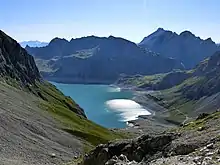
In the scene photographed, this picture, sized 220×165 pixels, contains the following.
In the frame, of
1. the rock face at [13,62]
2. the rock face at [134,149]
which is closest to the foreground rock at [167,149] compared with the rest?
the rock face at [134,149]

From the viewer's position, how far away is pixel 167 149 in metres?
27.8

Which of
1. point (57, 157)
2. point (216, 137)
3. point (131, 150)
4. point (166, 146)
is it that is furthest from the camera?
point (57, 157)

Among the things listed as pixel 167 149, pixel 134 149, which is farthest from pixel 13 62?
pixel 167 149

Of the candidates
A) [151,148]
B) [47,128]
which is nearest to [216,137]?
[151,148]

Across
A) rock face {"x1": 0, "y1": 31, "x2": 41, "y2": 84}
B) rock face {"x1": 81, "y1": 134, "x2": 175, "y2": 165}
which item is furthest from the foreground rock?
rock face {"x1": 0, "y1": 31, "x2": 41, "y2": 84}

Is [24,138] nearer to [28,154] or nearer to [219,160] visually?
[28,154]

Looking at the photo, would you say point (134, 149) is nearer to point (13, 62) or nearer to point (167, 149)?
point (167, 149)

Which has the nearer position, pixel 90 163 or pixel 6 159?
pixel 90 163

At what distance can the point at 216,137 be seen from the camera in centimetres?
2517

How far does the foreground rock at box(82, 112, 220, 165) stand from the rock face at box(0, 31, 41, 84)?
343 feet

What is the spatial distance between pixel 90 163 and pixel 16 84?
340 ft

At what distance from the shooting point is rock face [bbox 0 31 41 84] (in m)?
142

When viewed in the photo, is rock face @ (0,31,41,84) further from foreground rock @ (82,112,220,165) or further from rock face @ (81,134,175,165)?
foreground rock @ (82,112,220,165)

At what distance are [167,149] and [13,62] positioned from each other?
141 m
